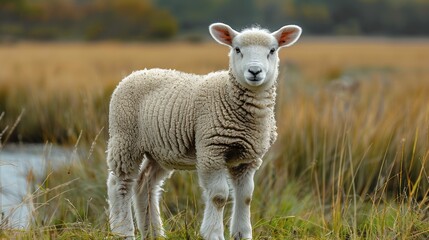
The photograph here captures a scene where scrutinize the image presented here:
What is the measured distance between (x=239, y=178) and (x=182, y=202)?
2253 millimetres

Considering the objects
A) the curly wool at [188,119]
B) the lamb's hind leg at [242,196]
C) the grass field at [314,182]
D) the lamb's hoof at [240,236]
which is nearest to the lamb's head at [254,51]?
the curly wool at [188,119]

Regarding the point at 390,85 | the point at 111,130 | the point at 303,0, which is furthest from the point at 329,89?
the point at 303,0

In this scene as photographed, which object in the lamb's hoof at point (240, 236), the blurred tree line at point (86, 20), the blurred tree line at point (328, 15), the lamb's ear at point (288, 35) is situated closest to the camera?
the lamb's ear at point (288, 35)

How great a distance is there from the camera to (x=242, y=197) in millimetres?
4543

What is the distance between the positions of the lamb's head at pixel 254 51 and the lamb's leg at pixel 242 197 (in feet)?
1.62

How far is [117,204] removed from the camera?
194 inches

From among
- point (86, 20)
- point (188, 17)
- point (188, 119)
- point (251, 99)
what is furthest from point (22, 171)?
point (188, 17)

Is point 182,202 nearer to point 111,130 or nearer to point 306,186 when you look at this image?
point 306,186

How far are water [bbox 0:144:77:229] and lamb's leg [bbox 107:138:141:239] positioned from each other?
0.61 meters

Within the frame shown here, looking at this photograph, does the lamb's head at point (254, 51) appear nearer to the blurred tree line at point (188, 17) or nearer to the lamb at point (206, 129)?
the lamb at point (206, 129)

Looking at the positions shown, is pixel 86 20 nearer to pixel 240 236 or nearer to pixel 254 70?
pixel 240 236

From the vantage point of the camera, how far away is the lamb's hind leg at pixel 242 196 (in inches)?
179

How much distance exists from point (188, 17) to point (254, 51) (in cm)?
6589

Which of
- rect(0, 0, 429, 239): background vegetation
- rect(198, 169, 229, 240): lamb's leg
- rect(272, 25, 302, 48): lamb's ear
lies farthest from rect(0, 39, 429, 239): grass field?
rect(272, 25, 302, 48): lamb's ear
